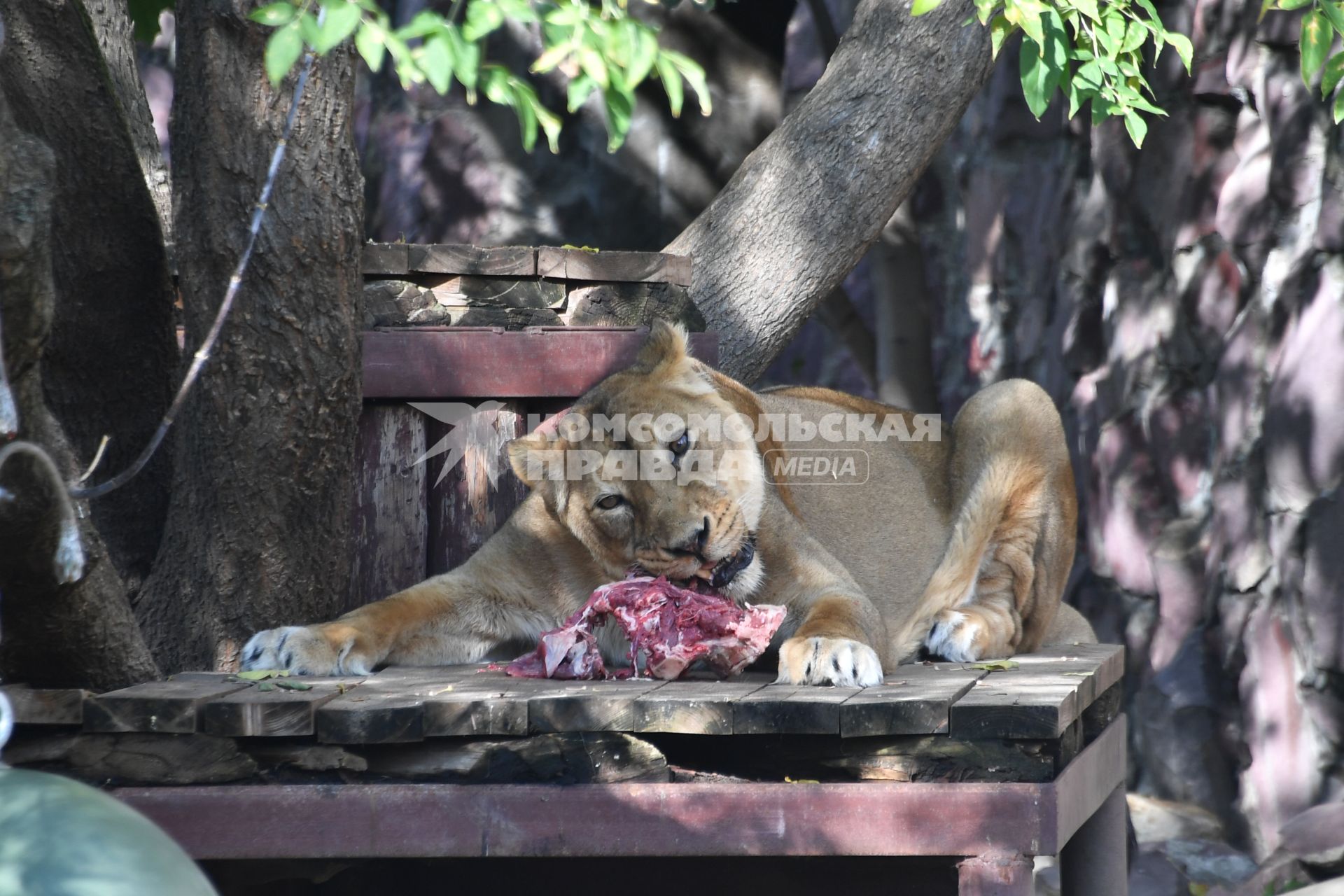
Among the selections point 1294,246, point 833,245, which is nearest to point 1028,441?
point 833,245

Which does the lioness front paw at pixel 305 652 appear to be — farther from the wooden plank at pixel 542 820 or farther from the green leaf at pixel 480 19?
the green leaf at pixel 480 19

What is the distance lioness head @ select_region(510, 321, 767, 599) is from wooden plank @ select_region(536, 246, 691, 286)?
57cm

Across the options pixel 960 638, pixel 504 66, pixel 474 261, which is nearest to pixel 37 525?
pixel 504 66

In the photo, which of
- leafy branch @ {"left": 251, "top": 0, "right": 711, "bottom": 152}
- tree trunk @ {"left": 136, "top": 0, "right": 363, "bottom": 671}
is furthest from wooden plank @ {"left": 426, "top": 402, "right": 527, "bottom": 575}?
leafy branch @ {"left": 251, "top": 0, "right": 711, "bottom": 152}

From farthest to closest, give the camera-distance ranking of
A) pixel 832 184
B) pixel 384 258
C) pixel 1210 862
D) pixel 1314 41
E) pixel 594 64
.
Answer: pixel 1210 862 < pixel 832 184 < pixel 384 258 < pixel 1314 41 < pixel 594 64

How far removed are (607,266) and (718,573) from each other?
1.29m

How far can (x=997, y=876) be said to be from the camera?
2.71 metres

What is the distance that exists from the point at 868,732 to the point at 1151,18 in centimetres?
187

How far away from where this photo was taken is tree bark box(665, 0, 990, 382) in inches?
193

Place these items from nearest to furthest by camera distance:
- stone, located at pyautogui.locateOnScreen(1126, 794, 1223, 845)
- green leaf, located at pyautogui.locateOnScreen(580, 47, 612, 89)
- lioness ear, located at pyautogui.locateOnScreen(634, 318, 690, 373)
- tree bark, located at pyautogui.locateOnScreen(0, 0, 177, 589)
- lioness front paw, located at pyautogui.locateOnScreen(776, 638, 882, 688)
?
green leaf, located at pyautogui.locateOnScreen(580, 47, 612, 89)
lioness front paw, located at pyautogui.locateOnScreen(776, 638, 882, 688)
tree bark, located at pyautogui.locateOnScreen(0, 0, 177, 589)
lioness ear, located at pyautogui.locateOnScreen(634, 318, 690, 373)
stone, located at pyautogui.locateOnScreen(1126, 794, 1223, 845)

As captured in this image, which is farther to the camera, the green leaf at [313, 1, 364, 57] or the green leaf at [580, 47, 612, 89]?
the green leaf at [580, 47, 612, 89]

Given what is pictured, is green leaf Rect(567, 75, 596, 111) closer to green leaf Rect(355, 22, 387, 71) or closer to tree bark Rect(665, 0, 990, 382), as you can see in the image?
green leaf Rect(355, 22, 387, 71)

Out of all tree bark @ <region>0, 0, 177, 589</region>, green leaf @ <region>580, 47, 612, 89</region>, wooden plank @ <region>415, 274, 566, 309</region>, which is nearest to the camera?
green leaf @ <region>580, 47, 612, 89</region>

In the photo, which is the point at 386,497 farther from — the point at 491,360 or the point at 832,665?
the point at 832,665
